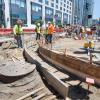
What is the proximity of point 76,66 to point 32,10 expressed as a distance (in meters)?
47.1

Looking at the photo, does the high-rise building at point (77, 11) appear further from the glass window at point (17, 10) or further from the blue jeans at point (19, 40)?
the blue jeans at point (19, 40)

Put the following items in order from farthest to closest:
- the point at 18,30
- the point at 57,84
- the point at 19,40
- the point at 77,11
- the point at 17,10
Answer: the point at 77,11
the point at 17,10
the point at 19,40
the point at 18,30
the point at 57,84

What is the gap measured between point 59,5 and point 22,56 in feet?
228

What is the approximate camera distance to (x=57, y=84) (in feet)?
21.1

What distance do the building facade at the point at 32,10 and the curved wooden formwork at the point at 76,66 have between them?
61.2ft

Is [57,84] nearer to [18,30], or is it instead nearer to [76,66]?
[76,66]

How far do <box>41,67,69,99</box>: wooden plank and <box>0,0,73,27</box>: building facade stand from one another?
824 inches

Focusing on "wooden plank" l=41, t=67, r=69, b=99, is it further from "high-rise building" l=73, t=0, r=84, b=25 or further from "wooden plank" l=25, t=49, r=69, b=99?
"high-rise building" l=73, t=0, r=84, b=25

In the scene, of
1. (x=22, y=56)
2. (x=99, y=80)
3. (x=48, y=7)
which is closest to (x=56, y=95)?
(x=99, y=80)

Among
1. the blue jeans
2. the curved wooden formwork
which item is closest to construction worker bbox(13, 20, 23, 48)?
the blue jeans

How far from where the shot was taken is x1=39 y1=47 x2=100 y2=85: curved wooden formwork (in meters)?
6.84

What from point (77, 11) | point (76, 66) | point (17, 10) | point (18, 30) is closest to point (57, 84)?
point (76, 66)

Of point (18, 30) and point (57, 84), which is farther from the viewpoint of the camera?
point (18, 30)

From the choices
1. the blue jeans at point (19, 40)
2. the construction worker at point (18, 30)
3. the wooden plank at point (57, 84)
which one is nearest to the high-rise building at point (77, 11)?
the blue jeans at point (19, 40)
